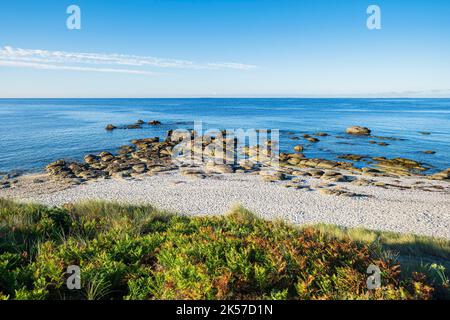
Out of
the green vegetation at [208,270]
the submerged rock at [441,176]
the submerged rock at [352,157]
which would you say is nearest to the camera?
the green vegetation at [208,270]

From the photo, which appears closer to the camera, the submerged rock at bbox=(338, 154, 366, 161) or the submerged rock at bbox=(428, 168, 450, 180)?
the submerged rock at bbox=(428, 168, 450, 180)

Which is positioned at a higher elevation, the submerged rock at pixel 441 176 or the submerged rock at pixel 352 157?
the submerged rock at pixel 352 157

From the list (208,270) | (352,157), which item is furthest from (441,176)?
(208,270)

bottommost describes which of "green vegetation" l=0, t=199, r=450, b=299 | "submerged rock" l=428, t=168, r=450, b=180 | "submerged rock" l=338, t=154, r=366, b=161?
"submerged rock" l=428, t=168, r=450, b=180

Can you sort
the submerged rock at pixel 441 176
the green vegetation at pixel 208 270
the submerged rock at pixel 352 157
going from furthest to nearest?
the submerged rock at pixel 352 157 → the submerged rock at pixel 441 176 → the green vegetation at pixel 208 270

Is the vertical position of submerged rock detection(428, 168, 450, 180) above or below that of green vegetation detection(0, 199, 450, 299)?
below

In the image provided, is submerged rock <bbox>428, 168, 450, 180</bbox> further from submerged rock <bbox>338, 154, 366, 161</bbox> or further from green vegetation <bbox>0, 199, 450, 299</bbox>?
green vegetation <bbox>0, 199, 450, 299</bbox>

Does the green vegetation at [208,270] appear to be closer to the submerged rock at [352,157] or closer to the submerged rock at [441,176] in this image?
the submerged rock at [441,176]

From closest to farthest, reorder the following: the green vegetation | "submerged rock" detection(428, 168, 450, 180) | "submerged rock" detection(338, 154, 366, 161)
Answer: the green vegetation → "submerged rock" detection(428, 168, 450, 180) → "submerged rock" detection(338, 154, 366, 161)

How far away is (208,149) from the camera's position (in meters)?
39.3

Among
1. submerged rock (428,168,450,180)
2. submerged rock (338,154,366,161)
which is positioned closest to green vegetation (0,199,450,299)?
submerged rock (428,168,450,180)

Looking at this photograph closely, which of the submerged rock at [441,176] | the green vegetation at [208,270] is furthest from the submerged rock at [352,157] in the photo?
the green vegetation at [208,270]

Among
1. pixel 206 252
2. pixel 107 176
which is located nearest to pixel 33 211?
pixel 206 252

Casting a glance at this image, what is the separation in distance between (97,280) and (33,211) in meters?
5.47
